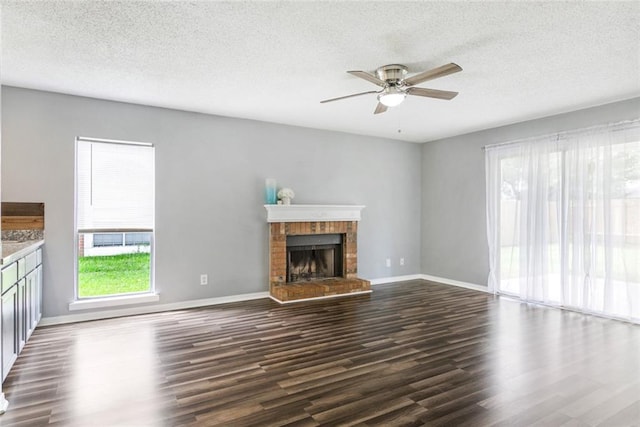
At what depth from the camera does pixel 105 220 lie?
439 cm

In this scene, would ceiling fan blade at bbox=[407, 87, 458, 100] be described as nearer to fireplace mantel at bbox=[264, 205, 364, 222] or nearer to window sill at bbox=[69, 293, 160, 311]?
fireplace mantel at bbox=[264, 205, 364, 222]

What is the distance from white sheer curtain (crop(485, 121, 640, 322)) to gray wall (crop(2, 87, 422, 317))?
180 centimetres

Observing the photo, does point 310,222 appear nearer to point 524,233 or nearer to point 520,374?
point 524,233

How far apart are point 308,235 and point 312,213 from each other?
0.39m

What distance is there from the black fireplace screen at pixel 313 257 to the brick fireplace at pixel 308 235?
50 mm

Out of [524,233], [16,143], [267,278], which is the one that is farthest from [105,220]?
[524,233]

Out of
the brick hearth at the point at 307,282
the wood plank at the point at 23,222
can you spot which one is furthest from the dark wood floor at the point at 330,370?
the wood plank at the point at 23,222

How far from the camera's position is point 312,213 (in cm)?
562

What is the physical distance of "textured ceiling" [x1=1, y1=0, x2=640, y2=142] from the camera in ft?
7.86

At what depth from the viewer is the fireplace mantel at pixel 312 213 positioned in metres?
5.33

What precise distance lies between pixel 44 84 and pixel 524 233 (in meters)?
6.29


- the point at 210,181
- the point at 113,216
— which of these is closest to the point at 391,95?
the point at 210,181

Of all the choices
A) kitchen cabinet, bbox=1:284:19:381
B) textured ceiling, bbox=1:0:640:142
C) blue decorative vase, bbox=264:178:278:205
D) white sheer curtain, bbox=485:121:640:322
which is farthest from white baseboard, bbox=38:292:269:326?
white sheer curtain, bbox=485:121:640:322

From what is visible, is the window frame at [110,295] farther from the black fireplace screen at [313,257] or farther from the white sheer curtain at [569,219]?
the white sheer curtain at [569,219]
